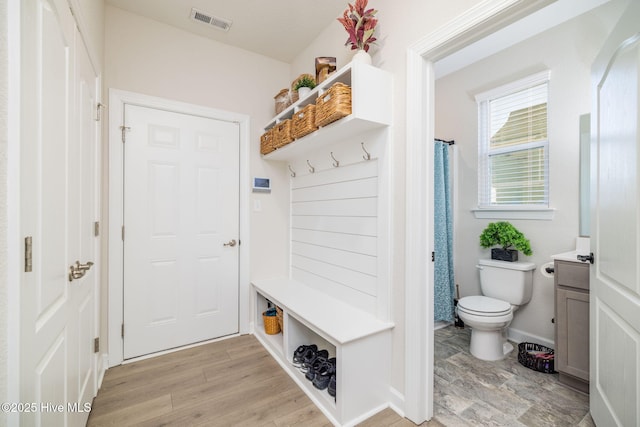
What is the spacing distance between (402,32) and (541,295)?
2.43 metres

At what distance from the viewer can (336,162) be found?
2.22 m

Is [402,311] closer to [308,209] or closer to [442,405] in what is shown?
[442,405]

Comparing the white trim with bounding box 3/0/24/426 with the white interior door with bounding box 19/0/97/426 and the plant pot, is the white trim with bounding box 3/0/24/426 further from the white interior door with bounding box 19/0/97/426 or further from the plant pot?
the plant pot

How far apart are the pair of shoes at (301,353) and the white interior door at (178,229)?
0.87 meters

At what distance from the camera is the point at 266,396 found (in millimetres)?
1864

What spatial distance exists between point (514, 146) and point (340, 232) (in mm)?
1924

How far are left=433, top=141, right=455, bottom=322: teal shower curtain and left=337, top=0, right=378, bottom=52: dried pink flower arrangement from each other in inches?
53.4

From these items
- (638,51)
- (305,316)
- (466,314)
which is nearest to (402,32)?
(638,51)

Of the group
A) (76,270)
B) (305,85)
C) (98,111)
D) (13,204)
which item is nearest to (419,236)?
(305,85)

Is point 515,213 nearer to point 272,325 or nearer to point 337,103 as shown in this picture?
point 337,103

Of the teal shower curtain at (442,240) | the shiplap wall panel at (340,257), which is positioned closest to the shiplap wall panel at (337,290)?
the shiplap wall panel at (340,257)

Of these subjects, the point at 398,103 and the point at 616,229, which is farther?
the point at 398,103

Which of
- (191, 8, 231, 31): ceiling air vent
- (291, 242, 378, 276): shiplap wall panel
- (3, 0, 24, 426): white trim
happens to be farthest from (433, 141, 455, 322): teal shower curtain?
(3, 0, 24, 426): white trim

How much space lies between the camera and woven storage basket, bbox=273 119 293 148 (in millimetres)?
2291
